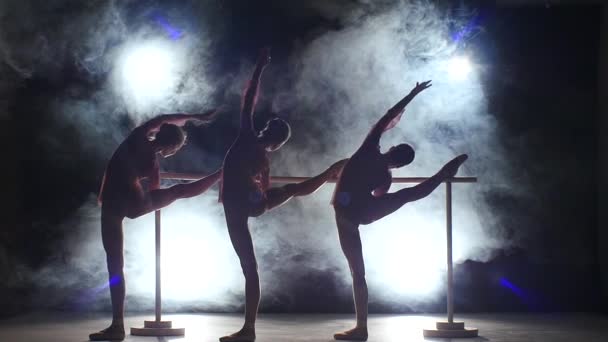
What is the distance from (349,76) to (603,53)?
2059 millimetres

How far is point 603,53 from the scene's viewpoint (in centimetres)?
→ 694

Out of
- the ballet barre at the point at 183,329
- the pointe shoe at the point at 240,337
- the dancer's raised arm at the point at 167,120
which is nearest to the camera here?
the pointe shoe at the point at 240,337

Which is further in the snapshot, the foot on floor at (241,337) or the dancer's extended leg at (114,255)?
the dancer's extended leg at (114,255)

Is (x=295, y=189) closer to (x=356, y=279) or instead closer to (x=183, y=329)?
(x=356, y=279)

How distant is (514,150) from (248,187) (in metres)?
2.88

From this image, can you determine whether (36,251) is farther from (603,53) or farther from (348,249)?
(603,53)

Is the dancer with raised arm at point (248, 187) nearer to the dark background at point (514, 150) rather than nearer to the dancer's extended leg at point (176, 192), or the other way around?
the dancer's extended leg at point (176, 192)

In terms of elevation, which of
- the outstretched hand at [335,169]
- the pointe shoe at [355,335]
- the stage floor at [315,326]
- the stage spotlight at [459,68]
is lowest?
the stage floor at [315,326]

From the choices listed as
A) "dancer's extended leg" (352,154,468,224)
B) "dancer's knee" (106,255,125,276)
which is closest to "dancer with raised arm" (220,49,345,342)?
"dancer's extended leg" (352,154,468,224)

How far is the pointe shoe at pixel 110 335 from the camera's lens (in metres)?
4.95

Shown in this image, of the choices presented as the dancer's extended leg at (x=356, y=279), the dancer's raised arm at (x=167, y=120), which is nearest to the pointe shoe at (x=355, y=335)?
the dancer's extended leg at (x=356, y=279)

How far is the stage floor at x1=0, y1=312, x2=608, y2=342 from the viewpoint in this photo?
17.0 feet

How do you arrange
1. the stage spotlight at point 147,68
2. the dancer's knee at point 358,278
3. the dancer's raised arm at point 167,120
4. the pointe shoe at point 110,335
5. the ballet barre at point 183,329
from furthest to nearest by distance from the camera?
the stage spotlight at point 147,68 → the ballet barre at point 183,329 → the dancer's raised arm at point 167,120 → the dancer's knee at point 358,278 → the pointe shoe at point 110,335

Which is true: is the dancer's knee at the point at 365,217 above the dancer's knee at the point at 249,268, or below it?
above
